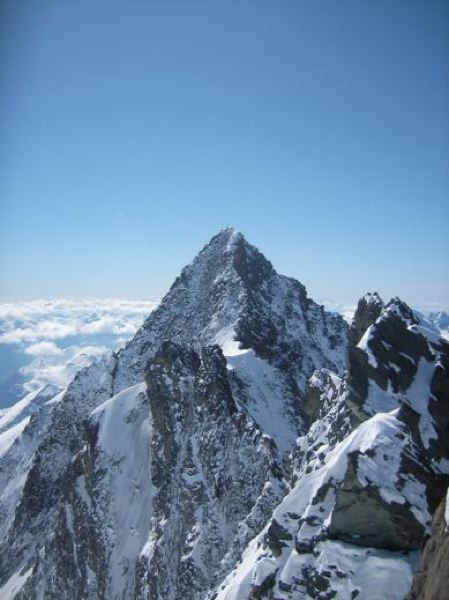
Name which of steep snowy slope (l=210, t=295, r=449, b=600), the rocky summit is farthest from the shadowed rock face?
steep snowy slope (l=210, t=295, r=449, b=600)

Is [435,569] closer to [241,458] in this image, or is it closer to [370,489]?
[370,489]

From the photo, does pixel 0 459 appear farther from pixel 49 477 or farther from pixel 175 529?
pixel 175 529

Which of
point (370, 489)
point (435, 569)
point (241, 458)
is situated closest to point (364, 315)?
point (241, 458)

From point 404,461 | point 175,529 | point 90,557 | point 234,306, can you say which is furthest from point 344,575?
point 234,306

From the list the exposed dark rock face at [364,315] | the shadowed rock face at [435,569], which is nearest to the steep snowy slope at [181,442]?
the exposed dark rock face at [364,315]

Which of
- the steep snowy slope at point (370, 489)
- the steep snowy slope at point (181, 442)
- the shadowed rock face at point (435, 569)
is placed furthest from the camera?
the steep snowy slope at point (181, 442)

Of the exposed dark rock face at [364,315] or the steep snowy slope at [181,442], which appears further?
the steep snowy slope at [181,442]

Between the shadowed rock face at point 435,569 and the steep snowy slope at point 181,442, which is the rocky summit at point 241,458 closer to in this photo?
the shadowed rock face at point 435,569
